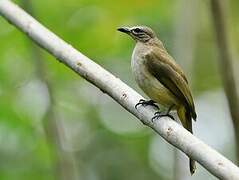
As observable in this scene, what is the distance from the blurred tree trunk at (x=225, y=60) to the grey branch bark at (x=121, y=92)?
0.34 meters

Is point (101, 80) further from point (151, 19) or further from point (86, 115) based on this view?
point (86, 115)

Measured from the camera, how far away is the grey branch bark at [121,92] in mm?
2547

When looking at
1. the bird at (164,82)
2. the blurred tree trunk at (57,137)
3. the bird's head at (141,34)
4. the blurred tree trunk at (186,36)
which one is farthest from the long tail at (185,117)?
the blurred tree trunk at (57,137)

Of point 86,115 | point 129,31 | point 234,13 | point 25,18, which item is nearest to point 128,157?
point 86,115

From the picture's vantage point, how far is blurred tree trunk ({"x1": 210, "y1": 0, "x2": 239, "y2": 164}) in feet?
11.0

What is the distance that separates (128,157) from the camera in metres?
9.24

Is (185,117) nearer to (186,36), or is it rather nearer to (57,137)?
(186,36)

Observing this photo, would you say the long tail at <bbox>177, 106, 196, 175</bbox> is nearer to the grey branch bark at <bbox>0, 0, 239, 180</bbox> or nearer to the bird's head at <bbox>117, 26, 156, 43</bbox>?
the grey branch bark at <bbox>0, 0, 239, 180</bbox>

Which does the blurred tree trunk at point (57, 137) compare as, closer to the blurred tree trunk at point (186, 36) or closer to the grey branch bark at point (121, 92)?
the grey branch bark at point (121, 92)

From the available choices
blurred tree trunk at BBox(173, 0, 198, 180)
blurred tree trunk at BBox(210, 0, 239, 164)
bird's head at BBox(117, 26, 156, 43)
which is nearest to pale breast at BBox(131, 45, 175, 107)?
blurred tree trunk at BBox(173, 0, 198, 180)

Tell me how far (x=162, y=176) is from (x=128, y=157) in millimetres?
740

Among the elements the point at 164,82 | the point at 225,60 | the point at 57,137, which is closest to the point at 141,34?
the point at 164,82

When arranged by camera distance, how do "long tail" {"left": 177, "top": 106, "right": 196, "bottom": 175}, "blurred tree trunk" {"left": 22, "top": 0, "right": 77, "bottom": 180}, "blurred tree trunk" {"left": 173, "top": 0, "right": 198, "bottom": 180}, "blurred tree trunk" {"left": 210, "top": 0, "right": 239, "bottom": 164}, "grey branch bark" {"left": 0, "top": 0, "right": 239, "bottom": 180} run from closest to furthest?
"grey branch bark" {"left": 0, "top": 0, "right": 239, "bottom": 180}
"blurred tree trunk" {"left": 210, "top": 0, "right": 239, "bottom": 164}
"blurred tree trunk" {"left": 22, "top": 0, "right": 77, "bottom": 180}
"long tail" {"left": 177, "top": 106, "right": 196, "bottom": 175}
"blurred tree trunk" {"left": 173, "top": 0, "right": 198, "bottom": 180}

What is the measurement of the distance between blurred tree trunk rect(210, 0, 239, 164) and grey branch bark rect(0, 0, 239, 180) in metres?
0.34
